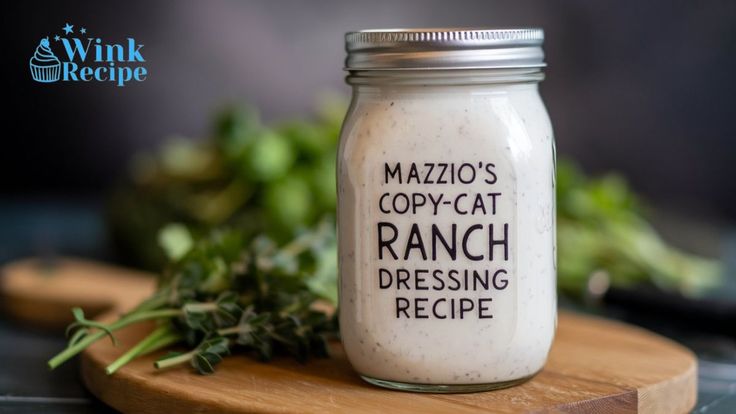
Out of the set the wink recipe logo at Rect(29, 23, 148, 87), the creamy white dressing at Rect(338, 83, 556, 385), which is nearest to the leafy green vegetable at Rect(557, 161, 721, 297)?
the creamy white dressing at Rect(338, 83, 556, 385)

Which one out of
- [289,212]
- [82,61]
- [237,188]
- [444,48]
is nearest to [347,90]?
[237,188]

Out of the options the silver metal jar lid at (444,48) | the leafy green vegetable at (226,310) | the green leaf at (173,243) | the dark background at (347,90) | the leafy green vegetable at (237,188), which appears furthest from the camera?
the dark background at (347,90)

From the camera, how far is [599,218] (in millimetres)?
2059

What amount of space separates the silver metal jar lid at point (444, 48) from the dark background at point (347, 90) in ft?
6.00

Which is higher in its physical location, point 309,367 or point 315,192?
point 315,192

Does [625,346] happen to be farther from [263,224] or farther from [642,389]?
[263,224]

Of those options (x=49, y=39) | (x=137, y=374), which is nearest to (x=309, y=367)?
(x=137, y=374)

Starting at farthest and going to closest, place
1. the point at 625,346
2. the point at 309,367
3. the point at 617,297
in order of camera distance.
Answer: the point at 617,297 → the point at 625,346 → the point at 309,367

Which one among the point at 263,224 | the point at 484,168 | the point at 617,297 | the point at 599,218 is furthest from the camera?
the point at 599,218

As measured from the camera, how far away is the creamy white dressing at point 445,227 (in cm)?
100

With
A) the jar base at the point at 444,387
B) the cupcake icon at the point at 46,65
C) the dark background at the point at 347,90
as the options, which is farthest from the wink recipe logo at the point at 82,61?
the dark background at the point at 347,90

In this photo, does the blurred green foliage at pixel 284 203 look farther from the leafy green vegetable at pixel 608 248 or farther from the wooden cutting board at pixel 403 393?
the wooden cutting board at pixel 403 393

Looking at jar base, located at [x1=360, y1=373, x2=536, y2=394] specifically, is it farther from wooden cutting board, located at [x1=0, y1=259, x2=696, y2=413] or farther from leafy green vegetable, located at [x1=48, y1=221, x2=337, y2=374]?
leafy green vegetable, located at [x1=48, y1=221, x2=337, y2=374]

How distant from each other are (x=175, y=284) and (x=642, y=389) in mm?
543
